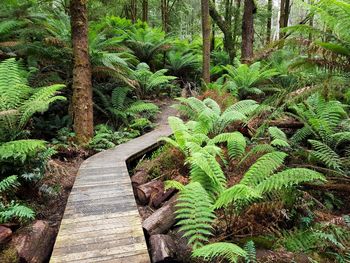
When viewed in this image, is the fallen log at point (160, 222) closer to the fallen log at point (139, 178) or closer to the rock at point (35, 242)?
the rock at point (35, 242)

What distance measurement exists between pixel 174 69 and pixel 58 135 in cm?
685

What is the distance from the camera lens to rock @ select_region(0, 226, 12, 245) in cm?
274

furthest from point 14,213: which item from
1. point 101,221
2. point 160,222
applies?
point 160,222

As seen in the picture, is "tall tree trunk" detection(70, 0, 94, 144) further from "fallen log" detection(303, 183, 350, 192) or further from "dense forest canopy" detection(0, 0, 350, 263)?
"fallen log" detection(303, 183, 350, 192)

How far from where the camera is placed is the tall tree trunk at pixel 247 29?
33.5ft

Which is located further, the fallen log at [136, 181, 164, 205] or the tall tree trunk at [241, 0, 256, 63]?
the tall tree trunk at [241, 0, 256, 63]

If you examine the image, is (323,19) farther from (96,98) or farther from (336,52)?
(96,98)

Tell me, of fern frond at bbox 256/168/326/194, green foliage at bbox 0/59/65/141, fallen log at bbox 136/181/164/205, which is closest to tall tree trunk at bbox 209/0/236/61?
green foliage at bbox 0/59/65/141

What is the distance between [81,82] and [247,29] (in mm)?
6970

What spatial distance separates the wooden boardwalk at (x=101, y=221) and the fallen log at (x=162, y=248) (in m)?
0.21

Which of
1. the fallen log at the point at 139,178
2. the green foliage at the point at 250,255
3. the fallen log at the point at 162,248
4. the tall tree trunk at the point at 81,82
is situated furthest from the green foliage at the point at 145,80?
the green foliage at the point at 250,255

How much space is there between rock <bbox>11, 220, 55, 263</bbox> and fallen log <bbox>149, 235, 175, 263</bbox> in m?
1.05

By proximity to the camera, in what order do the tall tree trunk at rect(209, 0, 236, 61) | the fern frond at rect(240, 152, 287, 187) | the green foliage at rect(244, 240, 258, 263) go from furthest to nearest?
the tall tree trunk at rect(209, 0, 236, 61)
the fern frond at rect(240, 152, 287, 187)
the green foliage at rect(244, 240, 258, 263)

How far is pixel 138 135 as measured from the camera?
6.92m
